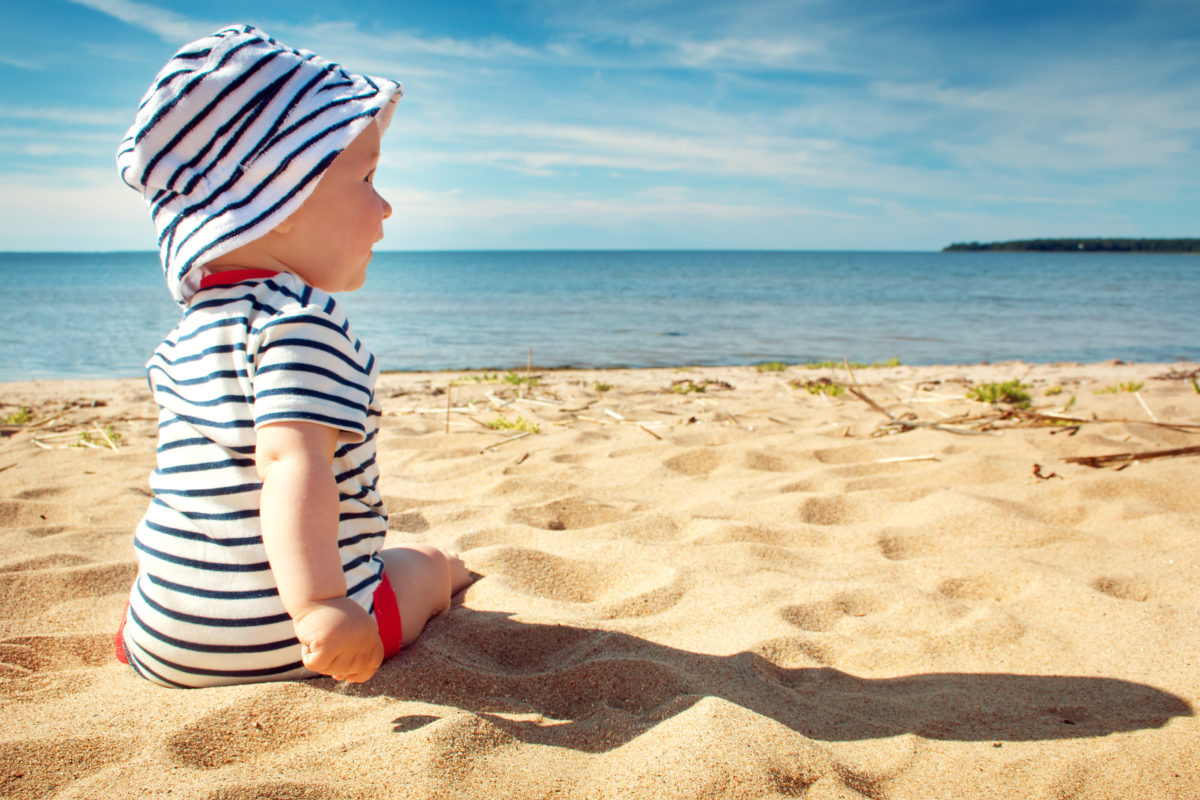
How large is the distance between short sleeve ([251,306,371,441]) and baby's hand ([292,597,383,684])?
335 millimetres

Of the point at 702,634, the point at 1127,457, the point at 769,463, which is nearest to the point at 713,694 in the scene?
the point at 702,634

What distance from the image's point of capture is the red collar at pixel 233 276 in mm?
1521

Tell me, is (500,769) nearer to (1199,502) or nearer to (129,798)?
(129,798)

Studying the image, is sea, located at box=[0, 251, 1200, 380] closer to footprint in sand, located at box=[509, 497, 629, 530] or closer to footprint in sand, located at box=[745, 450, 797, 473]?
footprint in sand, located at box=[745, 450, 797, 473]

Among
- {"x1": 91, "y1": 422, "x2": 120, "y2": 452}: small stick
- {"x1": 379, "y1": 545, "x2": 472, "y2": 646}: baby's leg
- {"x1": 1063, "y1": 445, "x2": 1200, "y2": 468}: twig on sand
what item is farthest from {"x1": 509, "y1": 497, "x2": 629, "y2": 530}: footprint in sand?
{"x1": 91, "y1": 422, "x2": 120, "y2": 452}: small stick

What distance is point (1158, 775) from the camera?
4.42 ft

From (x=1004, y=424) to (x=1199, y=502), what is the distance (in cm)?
136

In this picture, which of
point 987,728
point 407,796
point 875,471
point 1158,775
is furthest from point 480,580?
point 875,471

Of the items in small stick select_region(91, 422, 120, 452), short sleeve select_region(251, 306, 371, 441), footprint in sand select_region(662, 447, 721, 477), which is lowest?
small stick select_region(91, 422, 120, 452)

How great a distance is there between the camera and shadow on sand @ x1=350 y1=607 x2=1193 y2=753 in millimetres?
1514

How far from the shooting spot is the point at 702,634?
77.7 inches

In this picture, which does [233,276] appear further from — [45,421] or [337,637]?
[45,421]

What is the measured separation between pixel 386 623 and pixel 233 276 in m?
0.86

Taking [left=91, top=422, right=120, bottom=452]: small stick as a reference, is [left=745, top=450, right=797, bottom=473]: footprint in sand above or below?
above
